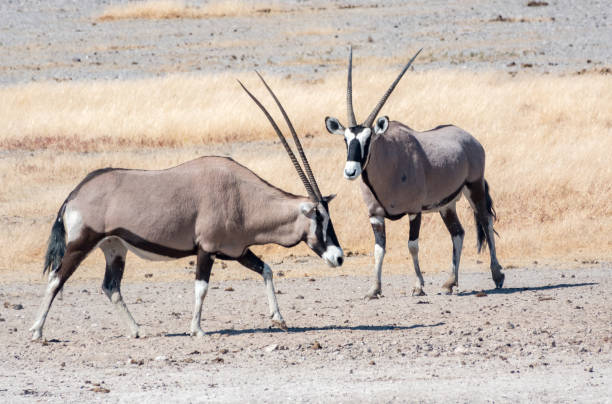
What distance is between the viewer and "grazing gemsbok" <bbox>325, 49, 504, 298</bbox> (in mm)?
12914

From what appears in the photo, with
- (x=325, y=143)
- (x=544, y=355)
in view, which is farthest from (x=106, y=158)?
(x=544, y=355)

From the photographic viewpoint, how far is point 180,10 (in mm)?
50125

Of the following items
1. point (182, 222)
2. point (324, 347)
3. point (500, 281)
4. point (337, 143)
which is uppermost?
point (182, 222)

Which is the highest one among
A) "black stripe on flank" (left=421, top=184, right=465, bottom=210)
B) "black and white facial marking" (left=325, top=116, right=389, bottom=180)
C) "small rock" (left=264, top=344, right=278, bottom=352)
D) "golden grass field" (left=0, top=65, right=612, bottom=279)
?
"black and white facial marking" (left=325, top=116, right=389, bottom=180)

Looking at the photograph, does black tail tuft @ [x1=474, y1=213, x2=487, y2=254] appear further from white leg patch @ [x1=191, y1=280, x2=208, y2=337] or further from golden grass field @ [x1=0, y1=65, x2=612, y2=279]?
white leg patch @ [x1=191, y1=280, x2=208, y2=337]

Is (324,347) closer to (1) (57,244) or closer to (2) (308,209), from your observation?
(2) (308,209)

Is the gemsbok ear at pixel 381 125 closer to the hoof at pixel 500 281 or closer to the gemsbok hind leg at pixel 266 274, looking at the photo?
the gemsbok hind leg at pixel 266 274

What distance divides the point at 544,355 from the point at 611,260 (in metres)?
6.36

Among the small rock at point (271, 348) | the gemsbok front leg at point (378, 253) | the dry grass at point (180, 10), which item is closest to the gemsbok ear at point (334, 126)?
the gemsbok front leg at point (378, 253)

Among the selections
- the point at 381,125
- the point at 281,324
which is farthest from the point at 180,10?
the point at 281,324

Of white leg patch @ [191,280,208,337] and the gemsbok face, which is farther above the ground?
the gemsbok face

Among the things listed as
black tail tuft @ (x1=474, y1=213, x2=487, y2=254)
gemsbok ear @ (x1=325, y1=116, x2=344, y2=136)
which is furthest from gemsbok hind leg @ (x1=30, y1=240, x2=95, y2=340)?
black tail tuft @ (x1=474, y1=213, x2=487, y2=254)

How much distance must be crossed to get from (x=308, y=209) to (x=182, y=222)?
1192 mm

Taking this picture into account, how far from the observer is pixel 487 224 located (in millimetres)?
14805
